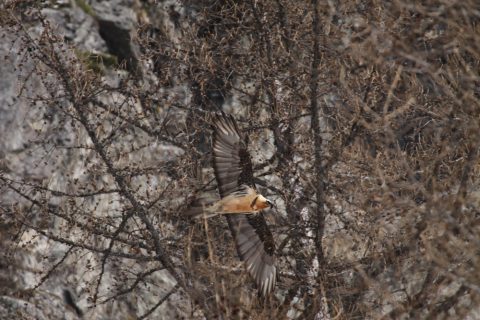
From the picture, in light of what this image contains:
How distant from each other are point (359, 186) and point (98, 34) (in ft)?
16.3

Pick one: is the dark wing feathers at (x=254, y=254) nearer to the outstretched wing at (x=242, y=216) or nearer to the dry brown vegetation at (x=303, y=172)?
the outstretched wing at (x=242, y=216)

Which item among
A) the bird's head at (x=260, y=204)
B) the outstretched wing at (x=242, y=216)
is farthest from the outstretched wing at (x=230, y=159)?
the bird's head at (x=260, y=204)

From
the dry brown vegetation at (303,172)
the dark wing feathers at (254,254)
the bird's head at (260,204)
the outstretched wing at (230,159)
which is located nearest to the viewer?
the dry brown vegetation at (303,172)

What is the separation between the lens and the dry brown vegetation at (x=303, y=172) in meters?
7.10

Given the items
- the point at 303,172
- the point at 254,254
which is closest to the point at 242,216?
the point at 254,254

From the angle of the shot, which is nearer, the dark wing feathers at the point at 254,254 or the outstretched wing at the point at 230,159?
the dark wing feathers at the point at 254,254

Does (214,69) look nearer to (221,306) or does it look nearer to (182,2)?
(182,2)

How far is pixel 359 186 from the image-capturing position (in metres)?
8.52

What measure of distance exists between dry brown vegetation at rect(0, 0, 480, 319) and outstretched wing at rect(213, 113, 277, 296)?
0.21 m

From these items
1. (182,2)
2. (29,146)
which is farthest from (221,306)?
(182,2)

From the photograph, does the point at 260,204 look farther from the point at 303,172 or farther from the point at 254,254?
the point at 303,172

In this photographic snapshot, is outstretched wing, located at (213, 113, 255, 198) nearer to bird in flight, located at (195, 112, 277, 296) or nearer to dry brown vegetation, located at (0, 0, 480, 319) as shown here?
bird in flight, located at (195, 112, 277, 296)

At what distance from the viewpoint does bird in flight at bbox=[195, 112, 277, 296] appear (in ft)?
26.2

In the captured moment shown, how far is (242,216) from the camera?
8.15m
